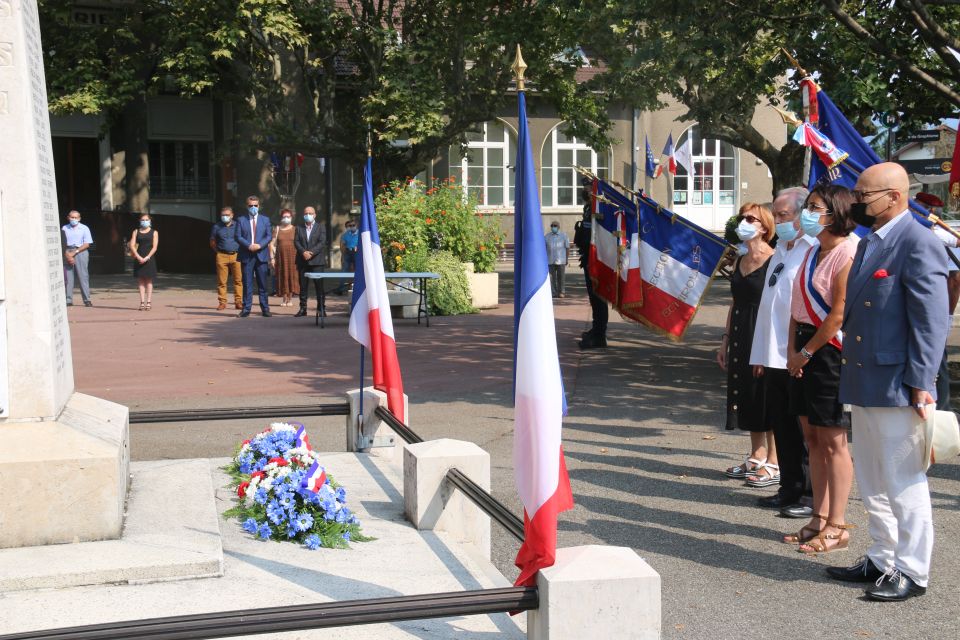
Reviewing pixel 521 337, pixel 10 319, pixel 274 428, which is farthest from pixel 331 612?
pixel 274 428

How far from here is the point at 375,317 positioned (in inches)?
281

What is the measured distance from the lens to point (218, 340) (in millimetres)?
16312

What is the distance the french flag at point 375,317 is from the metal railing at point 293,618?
12.2ft

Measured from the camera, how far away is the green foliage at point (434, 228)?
20.6 m

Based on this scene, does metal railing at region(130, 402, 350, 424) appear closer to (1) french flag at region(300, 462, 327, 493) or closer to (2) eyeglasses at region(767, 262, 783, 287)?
(1) french flag at region(300, 462, 327, 493)

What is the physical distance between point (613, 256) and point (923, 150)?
40.5 ft

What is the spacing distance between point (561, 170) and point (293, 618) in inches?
1527

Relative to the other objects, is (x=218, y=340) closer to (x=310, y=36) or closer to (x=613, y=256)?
(x=613, y=256)

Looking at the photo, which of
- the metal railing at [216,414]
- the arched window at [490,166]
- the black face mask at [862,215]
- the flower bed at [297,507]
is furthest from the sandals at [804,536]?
the arched window at [490,166]

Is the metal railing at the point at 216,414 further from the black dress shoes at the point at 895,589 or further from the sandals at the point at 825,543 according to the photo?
the black dress shoes at the point at 895,589

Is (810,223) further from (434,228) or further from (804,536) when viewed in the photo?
(434,228)

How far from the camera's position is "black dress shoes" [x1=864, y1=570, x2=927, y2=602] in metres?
5.06

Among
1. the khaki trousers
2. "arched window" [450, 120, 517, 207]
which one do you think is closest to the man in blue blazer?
the khaki trousers

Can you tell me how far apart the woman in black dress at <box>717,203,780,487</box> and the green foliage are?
1325 cm
